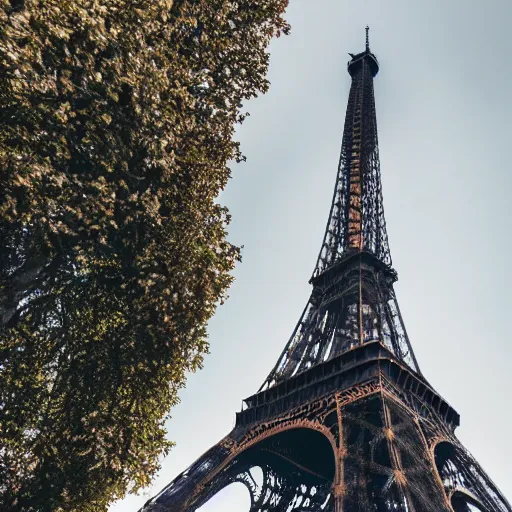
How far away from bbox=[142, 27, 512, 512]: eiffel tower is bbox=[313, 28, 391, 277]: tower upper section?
0.40 metres

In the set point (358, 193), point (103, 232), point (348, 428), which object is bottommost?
point (103, 232)

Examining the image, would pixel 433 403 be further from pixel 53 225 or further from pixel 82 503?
pixel 53 225

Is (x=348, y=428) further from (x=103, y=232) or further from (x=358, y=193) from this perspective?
(x=358, y=193)

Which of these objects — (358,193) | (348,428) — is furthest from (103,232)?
(358,193)

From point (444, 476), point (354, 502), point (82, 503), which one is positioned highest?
point (444, 476)

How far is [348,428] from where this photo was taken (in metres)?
25.4

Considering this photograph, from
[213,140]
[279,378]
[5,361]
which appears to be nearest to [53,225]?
[5,361]

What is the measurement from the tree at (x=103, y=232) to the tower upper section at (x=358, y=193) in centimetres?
3075

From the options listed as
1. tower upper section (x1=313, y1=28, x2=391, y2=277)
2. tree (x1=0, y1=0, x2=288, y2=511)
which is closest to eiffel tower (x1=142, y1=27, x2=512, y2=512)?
tower upper section (x1=313, y1=28, x2=391, y2=277)

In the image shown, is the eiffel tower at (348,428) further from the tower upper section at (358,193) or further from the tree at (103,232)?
the tree at (103,232)

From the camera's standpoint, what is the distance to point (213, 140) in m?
13.4

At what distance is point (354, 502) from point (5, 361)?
1529 centimetres

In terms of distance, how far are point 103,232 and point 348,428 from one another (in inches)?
739

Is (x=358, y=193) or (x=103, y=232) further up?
(x=358, y=193)
